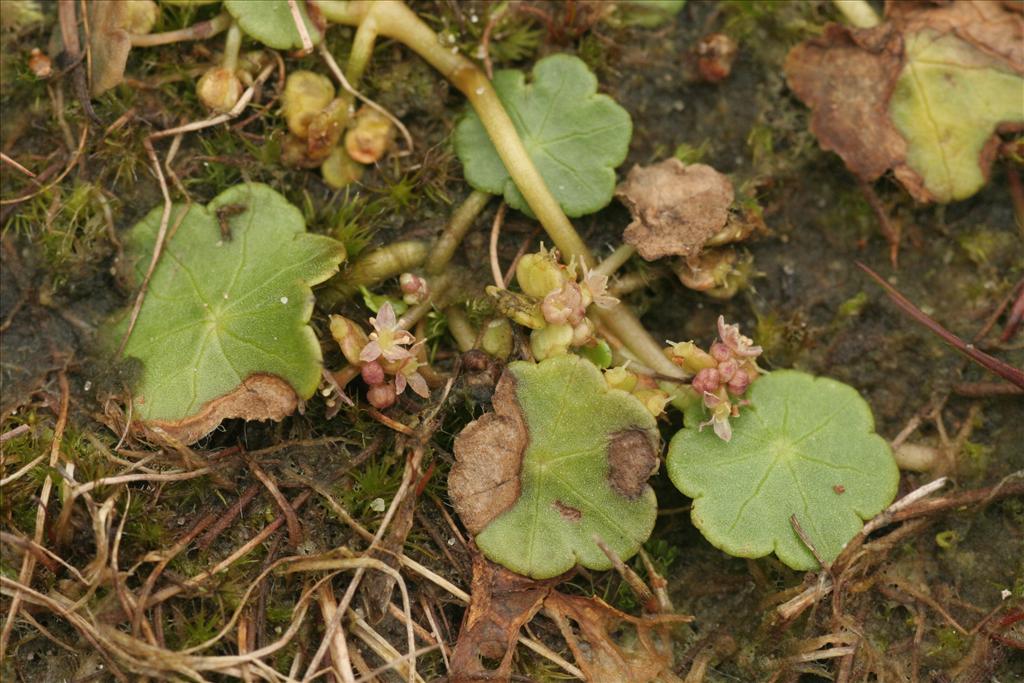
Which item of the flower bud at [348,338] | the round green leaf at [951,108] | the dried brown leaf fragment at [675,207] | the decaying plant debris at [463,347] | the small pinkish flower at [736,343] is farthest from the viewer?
the round green leaf at [951,108]

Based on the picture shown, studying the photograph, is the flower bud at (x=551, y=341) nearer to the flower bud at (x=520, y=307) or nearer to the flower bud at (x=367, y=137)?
the flower bud at (x=520, y=307)

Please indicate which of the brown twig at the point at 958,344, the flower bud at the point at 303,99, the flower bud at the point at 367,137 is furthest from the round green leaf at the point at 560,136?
the brown twig at the point at 958,344

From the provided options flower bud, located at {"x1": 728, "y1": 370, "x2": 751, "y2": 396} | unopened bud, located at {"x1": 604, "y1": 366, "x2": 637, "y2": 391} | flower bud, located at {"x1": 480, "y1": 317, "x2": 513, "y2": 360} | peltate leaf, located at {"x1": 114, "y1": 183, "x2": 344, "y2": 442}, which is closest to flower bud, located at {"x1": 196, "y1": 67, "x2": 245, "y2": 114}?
peltate leaf, located at {"x1": 114, "y1": 183, "x2": 344, "y2": 442}

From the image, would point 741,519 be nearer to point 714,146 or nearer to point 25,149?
point 714,146

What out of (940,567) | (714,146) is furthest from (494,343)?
(940,567)

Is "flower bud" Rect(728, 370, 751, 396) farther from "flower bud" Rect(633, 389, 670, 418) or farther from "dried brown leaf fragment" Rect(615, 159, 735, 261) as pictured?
"dried brown leaf fragment" Rect(615, 159, 735, 261)

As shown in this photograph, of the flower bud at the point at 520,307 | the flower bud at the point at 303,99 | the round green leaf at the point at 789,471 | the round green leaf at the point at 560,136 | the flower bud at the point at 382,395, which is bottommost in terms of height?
the round green leaf at the point at 789,471

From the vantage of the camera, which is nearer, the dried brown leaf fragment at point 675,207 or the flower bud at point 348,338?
the flower bud at point 348,338
